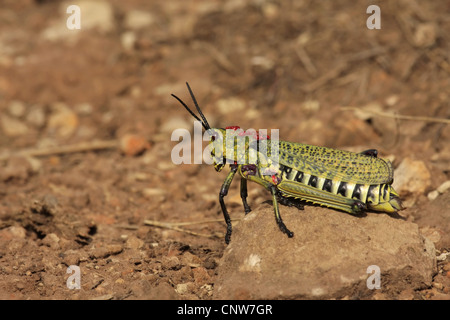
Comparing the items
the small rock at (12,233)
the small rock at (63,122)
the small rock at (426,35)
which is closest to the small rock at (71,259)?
the small rock at (12,233)

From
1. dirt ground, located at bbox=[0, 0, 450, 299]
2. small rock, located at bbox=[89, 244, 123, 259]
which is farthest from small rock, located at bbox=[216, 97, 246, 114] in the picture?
small rock, located at bbox=[89, 244, 123, 259]

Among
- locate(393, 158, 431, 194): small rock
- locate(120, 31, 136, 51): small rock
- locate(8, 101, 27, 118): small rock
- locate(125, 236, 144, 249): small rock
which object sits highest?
locate(120, 31, 136, 51): small rock

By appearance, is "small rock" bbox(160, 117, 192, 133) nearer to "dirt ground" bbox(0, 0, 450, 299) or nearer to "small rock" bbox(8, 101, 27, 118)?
"dirt ground" bbox(0, 0, 450, 299)

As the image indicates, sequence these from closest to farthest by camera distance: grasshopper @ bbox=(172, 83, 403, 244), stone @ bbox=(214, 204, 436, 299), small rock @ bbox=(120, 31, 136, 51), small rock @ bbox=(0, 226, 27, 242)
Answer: stone @ bbox=(214, 204, 436, 299) → grasshopper @ bbox=(172, 83, 403, 244) → small rock @ bbox=(0, 226, 27, 242) → small rock @ bbox=(120, 31, 136, 51)

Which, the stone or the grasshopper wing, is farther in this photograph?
the grasshopper wing

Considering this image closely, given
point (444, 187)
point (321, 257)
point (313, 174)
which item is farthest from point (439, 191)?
point (321, 257)

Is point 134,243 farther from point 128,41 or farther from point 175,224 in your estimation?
point 128,41
